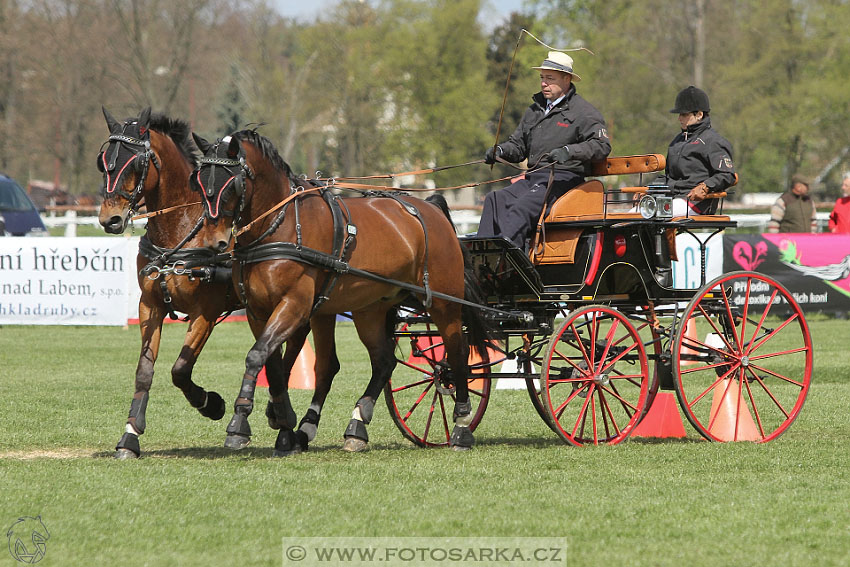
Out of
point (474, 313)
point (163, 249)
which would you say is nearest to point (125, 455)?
point (163, 249)

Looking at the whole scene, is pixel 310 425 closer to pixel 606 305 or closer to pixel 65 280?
pixel 606 305

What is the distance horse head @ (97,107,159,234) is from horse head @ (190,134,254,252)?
0.48 metres

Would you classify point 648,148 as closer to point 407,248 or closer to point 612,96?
point 612,96

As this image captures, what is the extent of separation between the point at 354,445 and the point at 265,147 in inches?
79.0

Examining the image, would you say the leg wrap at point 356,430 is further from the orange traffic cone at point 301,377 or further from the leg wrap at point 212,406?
the orange traffic cone at point 301,377

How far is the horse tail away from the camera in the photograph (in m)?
7.99

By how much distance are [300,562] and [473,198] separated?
2313 inches

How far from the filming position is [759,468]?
6.74 metres

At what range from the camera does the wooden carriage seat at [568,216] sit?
26.0 feet

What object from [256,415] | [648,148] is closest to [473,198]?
[648,148]

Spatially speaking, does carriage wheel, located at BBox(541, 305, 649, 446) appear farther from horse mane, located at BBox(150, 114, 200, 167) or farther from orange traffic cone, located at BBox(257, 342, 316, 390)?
orange traffic cone, located at BBox(257, 342, 316, 390)

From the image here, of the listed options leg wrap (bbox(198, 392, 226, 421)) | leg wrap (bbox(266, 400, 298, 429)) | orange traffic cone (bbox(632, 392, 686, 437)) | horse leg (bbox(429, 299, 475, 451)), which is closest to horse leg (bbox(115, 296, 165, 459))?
leg wrap (bbox(198, 392, 226, 421))

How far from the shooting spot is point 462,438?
7.76 meters

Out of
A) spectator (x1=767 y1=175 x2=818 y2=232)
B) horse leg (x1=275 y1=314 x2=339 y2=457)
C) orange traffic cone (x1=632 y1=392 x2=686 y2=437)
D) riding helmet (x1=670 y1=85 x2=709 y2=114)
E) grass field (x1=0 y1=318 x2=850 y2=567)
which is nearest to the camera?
grass field (x1=0 y1=318 x2=850 y2=567)
